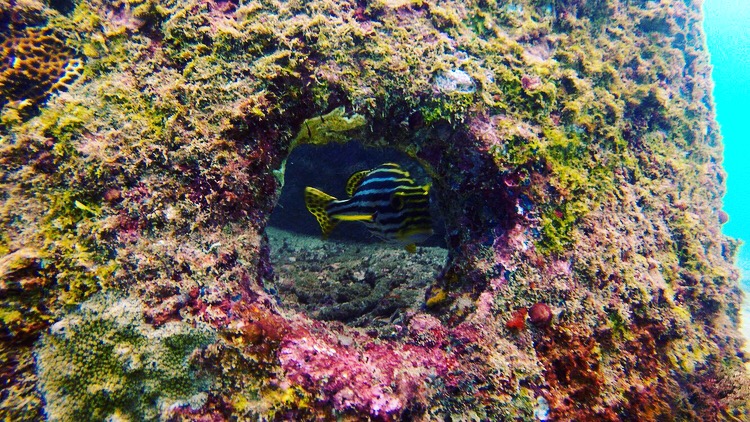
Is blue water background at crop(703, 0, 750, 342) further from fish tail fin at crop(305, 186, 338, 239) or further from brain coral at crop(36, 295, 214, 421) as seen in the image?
brain coral at crop(36, 295, 214, 421)

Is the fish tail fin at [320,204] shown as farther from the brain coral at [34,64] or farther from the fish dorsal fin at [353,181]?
the brain coral at [34,64]

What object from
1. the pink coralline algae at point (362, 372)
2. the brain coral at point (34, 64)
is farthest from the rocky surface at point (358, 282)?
the brain coral at point (34, 64)

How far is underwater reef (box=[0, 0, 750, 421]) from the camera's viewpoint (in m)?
1.93

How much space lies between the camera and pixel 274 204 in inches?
108

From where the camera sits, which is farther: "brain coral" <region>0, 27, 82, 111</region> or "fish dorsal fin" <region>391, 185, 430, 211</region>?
"fish dorsal fin" <region>391, 185, 430, 211</region>

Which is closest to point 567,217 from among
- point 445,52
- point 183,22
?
point 445,52

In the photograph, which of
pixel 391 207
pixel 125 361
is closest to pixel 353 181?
pixel 391 207

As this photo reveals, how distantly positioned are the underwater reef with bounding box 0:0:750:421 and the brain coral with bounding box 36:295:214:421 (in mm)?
12

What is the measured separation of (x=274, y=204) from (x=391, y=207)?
996 mm

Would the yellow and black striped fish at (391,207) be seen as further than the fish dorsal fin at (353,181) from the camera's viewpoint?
No

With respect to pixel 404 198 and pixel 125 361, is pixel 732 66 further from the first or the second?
pixel 125 361

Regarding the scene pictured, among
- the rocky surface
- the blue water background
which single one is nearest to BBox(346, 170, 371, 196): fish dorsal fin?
the rocky surface

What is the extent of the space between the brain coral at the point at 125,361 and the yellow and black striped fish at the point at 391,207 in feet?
4.69

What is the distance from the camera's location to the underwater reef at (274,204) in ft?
6.32
